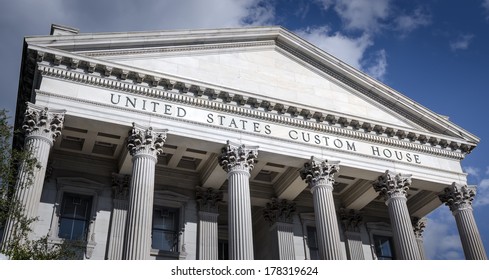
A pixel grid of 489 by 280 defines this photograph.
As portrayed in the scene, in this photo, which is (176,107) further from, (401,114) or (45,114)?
(401,114)

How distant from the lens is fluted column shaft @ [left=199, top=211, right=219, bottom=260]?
25.8 metres

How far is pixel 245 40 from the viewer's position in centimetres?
2847

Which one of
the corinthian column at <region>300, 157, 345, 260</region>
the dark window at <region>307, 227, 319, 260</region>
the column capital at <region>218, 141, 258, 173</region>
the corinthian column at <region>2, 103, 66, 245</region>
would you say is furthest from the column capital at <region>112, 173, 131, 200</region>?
the dark window at <region>307, 227, 319, 260</region>

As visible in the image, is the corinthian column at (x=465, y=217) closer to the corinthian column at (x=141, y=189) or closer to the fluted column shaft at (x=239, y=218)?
the fluted column shaft at (x=239, y=218)

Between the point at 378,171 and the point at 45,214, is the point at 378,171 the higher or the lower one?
the higher one

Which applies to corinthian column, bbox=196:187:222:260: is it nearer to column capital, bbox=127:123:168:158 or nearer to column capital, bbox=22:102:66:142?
column capital, bbox=127:123:168:158

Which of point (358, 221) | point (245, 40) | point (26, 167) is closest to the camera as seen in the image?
point (26, 167)

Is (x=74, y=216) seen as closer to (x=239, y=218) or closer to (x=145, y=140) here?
(x=145, y=140)

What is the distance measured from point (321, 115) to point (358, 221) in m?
7.63

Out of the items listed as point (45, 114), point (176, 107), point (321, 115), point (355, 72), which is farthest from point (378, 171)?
point (45, 114)

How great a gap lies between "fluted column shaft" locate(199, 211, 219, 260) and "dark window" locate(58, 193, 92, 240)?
5398 mm

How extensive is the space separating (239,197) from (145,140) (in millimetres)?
4670

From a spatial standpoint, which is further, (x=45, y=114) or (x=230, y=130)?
(x=230, y=130)

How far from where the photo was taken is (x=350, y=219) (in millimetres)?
30641
